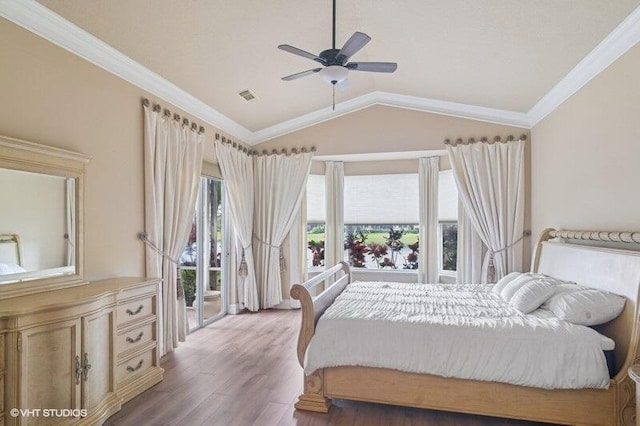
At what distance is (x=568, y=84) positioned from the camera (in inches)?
141

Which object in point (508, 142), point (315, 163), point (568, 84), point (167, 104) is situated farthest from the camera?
point (315, 163)

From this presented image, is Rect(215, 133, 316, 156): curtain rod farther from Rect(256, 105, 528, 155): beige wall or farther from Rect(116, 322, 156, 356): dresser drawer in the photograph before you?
Rect(116, 322, 156, 356): dresser drawer

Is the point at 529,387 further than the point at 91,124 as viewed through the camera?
No

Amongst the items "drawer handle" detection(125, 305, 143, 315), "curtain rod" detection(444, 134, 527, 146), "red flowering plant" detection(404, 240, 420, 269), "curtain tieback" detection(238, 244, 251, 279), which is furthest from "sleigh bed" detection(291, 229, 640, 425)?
"red flowering plant" detection(404, 240, 420, 269)

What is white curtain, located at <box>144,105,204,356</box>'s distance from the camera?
3623 mm

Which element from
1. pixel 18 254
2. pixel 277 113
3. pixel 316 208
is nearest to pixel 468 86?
pixel 277 113

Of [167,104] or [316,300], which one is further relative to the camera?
[167,104]

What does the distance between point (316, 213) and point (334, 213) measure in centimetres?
33

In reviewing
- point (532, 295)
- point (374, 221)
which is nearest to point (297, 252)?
point (374, 221)

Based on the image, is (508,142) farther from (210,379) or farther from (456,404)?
(210,379)

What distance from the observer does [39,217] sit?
266 cm

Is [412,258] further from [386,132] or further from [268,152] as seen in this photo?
[268,152]

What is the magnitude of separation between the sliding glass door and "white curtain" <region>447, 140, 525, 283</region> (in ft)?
11.7

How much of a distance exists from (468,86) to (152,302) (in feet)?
13.8
